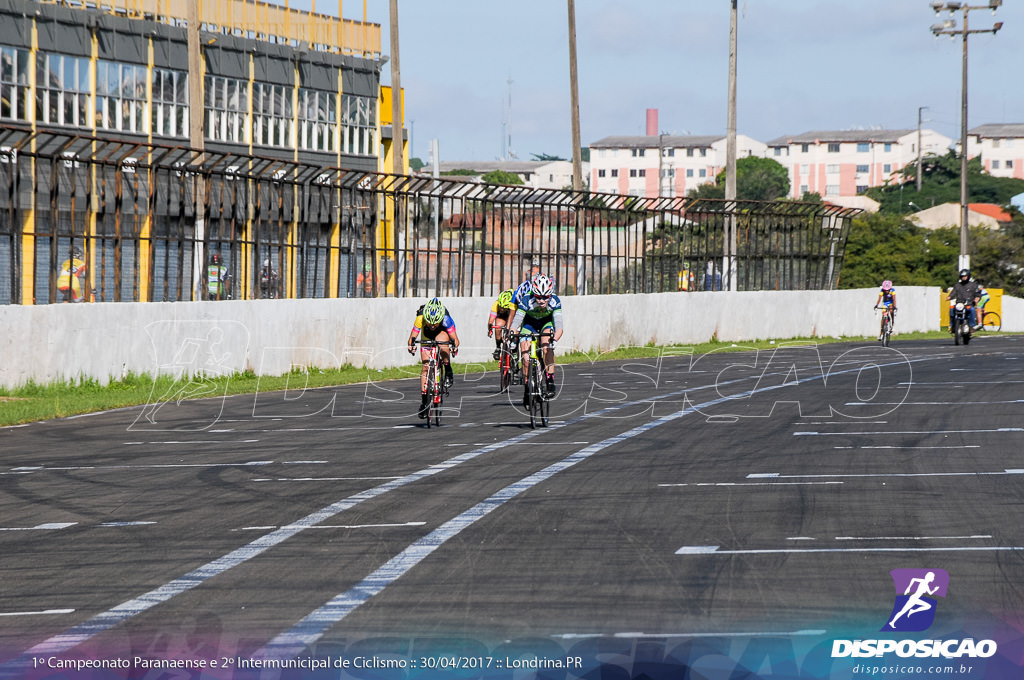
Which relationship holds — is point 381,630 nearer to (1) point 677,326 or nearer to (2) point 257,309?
(2) point 257,309

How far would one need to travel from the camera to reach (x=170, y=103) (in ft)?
199

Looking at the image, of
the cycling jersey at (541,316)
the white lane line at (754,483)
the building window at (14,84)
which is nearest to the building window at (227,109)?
the building window at (14,84)

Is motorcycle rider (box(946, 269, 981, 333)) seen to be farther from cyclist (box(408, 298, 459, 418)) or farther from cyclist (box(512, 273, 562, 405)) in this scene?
cyclist (box(408, 298, 459, 418))

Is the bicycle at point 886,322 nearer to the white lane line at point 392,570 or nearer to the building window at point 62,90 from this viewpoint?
the white lane line at point 392,570

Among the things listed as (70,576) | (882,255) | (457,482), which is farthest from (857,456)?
(882,255)

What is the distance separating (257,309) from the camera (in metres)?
26.5

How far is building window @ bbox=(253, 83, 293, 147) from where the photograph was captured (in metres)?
65.3

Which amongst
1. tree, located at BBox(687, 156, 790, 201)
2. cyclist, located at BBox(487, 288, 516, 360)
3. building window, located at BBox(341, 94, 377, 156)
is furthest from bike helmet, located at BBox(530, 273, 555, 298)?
tree, located at BBox(687, 156, 790, 201)

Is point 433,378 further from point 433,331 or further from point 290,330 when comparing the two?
point 290,330

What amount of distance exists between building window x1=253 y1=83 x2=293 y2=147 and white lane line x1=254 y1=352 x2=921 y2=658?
53183 mm

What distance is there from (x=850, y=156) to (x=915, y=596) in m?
192

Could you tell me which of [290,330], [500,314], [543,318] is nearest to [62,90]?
[290,330]

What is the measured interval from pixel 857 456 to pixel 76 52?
1898 inches

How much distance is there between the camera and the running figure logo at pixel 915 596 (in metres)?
6.74
